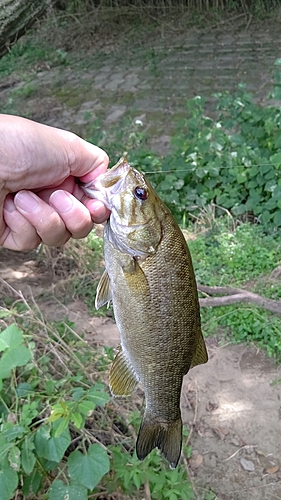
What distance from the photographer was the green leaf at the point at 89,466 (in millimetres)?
1867

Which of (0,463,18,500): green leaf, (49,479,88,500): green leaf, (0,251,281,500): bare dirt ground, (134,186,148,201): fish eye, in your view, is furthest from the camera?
(0,251,281,500): bare dirt ground

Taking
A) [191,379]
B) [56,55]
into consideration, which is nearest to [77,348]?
[191,379]

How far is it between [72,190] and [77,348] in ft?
4.69

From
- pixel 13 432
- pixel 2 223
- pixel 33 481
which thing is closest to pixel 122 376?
pixel 13 432

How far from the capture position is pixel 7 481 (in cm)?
179

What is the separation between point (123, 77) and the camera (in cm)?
827

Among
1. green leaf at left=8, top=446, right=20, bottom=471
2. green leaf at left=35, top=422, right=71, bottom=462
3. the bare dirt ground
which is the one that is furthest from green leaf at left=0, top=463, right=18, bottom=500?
the bare dirt ground

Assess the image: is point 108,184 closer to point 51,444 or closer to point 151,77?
point 51,444

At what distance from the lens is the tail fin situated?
1880mm

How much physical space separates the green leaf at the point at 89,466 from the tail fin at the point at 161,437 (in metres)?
0.15

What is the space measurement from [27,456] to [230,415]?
1679 mm

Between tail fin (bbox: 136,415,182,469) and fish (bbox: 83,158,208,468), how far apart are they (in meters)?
0.18

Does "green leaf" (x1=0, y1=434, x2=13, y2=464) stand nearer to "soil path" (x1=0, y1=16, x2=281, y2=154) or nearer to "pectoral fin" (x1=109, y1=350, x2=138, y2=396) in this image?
"pectoral fin" (x1=109, y1=350, x2=138, y2=396)

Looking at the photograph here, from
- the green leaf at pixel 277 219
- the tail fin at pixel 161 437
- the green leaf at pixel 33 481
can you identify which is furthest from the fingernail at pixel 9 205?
the green leaf at pixel 277 219
